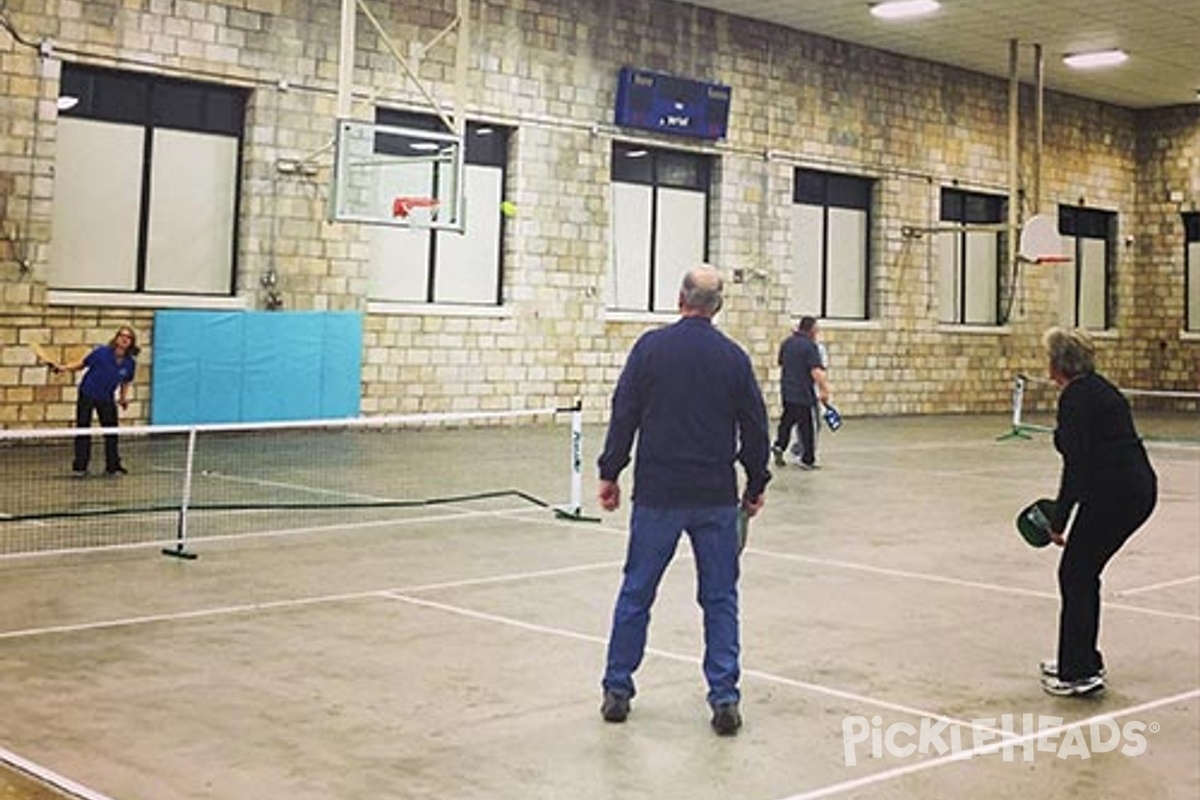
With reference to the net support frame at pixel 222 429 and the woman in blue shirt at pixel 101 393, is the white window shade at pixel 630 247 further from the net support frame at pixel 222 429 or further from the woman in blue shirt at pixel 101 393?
the woman in blue shirt at pixel 101 393

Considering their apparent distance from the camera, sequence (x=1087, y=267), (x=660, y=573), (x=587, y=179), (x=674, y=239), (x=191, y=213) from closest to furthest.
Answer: (x=660, y=573)
(x=191, y=213)
(x=587, y=179)
(x=674, y=239)
(x=1087, y=267)

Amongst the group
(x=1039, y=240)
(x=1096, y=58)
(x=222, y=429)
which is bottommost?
(x=222, y=429)

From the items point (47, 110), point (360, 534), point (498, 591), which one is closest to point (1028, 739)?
point (498, 591)

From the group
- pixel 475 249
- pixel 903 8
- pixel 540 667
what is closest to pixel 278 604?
pixel 540 667

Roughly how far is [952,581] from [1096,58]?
68.1 ft

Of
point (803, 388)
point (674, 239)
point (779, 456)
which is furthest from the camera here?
point (674, 239)

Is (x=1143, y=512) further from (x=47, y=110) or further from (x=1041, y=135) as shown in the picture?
(x=1041, y=135)

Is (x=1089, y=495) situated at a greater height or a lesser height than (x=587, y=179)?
lesser

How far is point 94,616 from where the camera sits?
7.32 metres

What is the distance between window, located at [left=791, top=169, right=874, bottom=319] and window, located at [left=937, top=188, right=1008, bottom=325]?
80.1 inches

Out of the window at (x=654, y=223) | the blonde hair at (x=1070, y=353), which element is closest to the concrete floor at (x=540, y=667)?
the blonde hair at (x=1070, y=353)

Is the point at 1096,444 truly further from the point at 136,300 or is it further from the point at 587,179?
the point at 587,179

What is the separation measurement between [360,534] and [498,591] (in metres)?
2.54

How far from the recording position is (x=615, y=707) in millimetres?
5527
